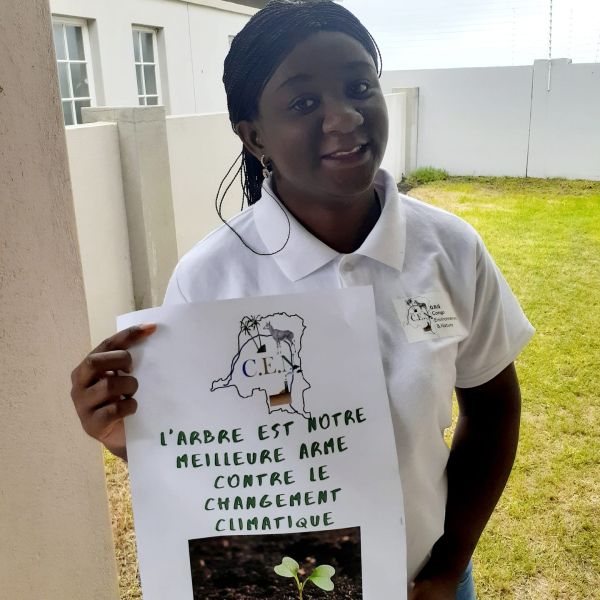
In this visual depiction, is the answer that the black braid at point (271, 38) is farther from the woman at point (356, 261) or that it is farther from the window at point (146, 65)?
the window at point (146, 65)

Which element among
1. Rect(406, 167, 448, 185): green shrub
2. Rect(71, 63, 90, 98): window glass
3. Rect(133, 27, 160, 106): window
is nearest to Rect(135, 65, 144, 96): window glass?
Rect(133, 27, 160, 106): window

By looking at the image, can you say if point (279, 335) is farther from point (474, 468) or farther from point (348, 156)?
point (474, 468)

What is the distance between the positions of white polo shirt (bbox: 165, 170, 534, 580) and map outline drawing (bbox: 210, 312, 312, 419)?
82 millimetres

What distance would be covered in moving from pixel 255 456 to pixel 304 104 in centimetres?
48

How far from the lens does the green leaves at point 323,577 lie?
2.87 ft

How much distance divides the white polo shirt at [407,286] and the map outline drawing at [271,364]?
82 millimetres

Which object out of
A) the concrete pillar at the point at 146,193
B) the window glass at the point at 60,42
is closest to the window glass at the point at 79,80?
the window glass at the point at 60,42

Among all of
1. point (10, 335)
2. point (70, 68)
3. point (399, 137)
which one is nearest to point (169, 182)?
point (70, 68)

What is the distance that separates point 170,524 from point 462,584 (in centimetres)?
55

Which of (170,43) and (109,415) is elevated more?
(170,43)

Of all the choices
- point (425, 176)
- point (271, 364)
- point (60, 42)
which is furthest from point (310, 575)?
point (425, 176)

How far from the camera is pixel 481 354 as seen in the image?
1.05 m

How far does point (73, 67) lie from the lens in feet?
20.5

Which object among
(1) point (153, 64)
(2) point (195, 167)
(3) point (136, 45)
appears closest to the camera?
(2) point (195, 167)
